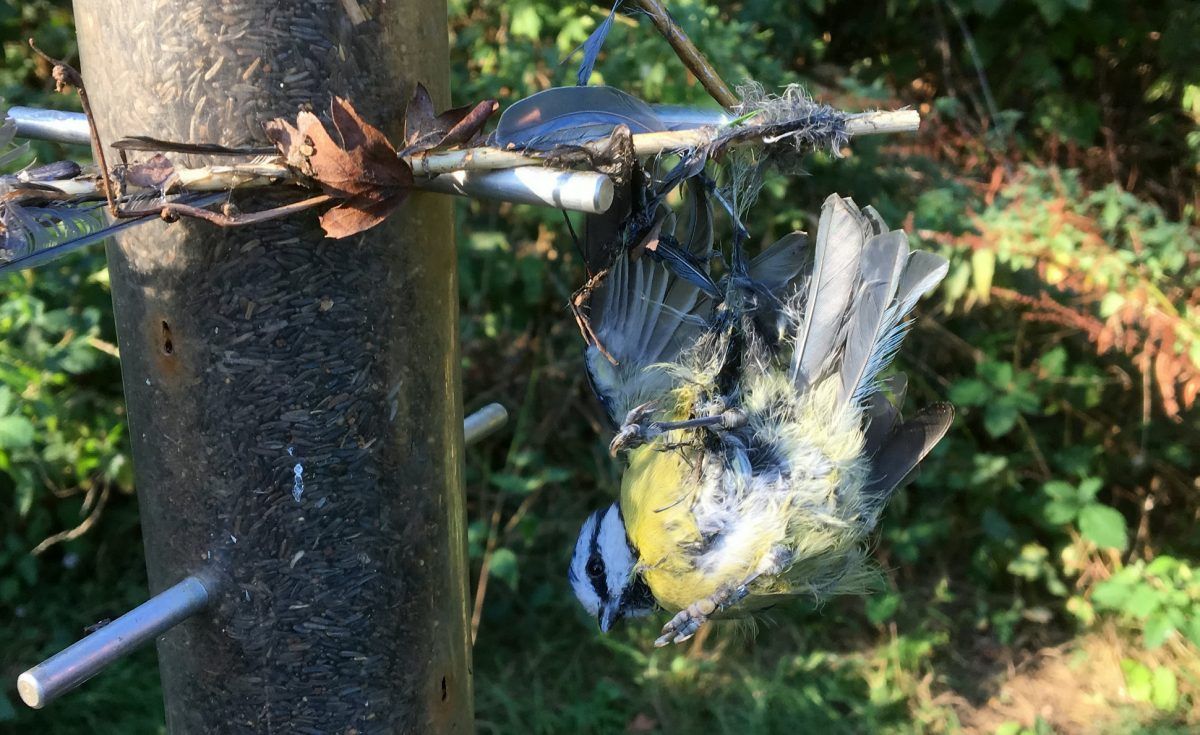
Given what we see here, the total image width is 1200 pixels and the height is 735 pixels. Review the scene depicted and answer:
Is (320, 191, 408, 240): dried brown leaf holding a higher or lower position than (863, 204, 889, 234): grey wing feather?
higher

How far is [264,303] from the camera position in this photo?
4.42 ft

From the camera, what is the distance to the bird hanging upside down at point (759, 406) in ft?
5.16

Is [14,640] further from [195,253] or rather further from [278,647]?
[195,253]

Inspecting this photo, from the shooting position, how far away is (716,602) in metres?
1.72

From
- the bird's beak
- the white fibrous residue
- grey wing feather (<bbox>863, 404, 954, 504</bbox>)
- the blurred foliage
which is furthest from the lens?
the blurred foliage

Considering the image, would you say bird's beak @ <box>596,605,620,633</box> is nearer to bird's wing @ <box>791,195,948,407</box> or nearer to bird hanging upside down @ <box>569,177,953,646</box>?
bird hanging upside down @ <box>569,177,953,646</box>

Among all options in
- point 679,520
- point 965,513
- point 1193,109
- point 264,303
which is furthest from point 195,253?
point 1193,109

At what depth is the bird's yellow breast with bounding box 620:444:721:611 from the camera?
5.88 feet

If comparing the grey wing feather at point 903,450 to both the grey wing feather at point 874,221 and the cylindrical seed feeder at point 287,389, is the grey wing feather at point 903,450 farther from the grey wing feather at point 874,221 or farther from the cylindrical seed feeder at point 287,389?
the cylindrical seed feeder at point 287,389

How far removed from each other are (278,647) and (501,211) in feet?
7.01

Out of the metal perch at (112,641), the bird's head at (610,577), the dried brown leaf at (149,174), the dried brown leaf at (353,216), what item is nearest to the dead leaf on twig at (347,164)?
the dried brown leaf at (353,216)

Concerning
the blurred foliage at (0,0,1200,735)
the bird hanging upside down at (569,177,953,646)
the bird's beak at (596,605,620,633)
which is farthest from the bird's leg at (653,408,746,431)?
the blurred foliage at (0,0,1200,735)

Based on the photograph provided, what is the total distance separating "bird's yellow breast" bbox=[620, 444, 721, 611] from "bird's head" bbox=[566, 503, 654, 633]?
0.04m

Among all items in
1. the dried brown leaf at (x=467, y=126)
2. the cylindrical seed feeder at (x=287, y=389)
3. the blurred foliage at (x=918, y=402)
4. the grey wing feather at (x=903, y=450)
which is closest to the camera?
the dried brown leaf at (x=467, y=126)
